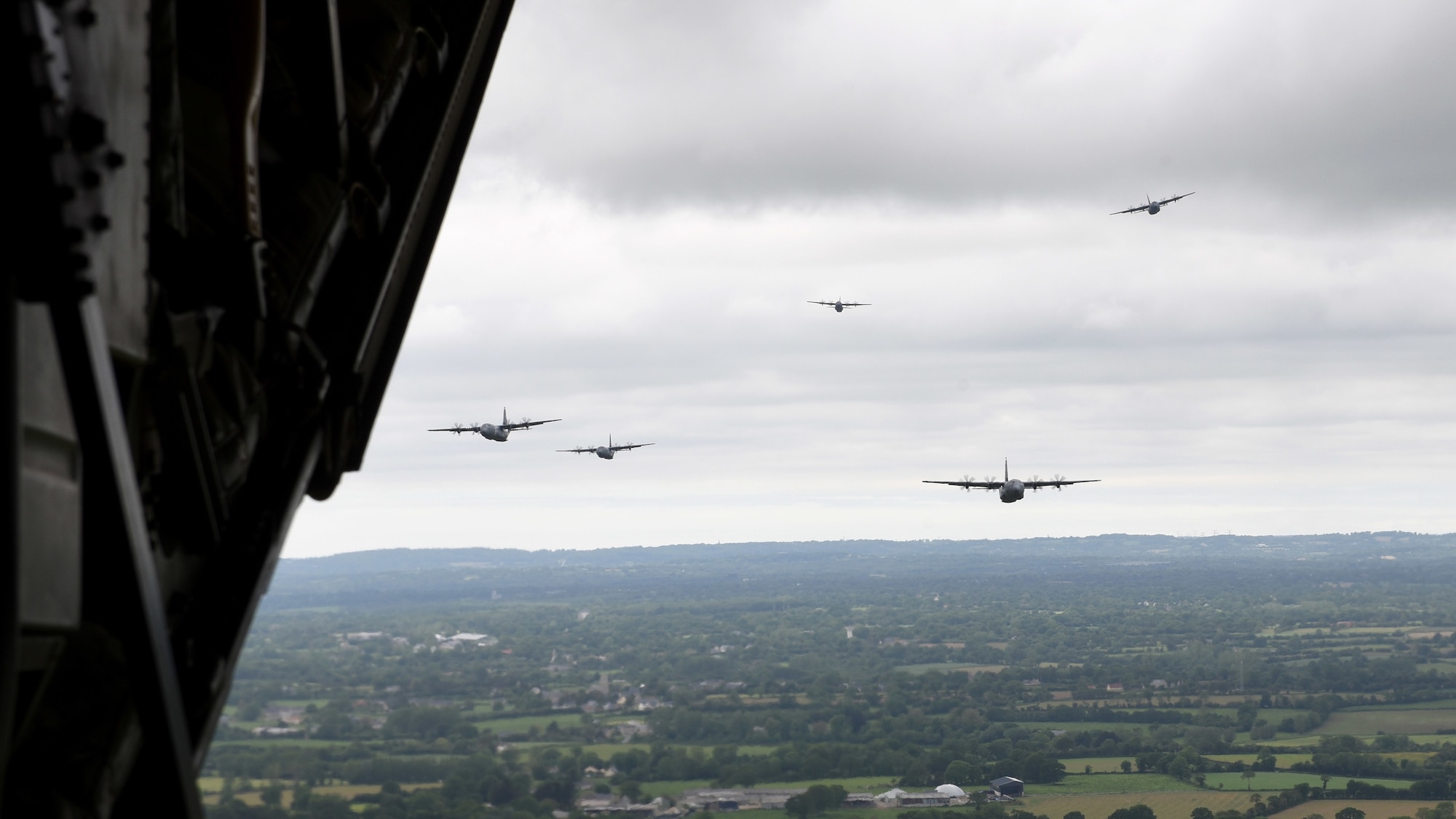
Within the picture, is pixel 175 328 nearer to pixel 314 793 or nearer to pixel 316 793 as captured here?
pixel 314 793

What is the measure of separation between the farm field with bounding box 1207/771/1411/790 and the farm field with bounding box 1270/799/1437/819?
221 cm

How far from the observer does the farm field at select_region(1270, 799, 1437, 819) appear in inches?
2731

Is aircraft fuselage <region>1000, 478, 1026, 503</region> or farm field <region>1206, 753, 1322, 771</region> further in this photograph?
farm field <region>1206, 753, 1322, 771</region>

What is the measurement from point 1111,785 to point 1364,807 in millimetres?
13946

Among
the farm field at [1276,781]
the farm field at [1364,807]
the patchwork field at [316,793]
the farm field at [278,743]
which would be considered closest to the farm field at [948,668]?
the farm field at [1276,781]

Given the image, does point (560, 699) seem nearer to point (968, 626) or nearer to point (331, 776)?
point (331, 776)

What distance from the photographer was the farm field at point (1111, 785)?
7581 centimetres

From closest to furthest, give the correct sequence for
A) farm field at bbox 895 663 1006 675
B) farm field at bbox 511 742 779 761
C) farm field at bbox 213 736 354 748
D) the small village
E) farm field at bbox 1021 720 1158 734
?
1. farm field at bbox 213 736 354 748
2. farm field at bbox 511 742 779 761
3. the small village
4. farm field at bbox 1021 720 1158 734
5. farm field at bbox 895 663 1006 675

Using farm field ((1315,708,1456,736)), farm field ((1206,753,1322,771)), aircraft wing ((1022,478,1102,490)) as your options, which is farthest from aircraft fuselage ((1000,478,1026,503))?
farm field ((1315,708,1456,736))

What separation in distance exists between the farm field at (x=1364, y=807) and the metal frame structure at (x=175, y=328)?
73.0m

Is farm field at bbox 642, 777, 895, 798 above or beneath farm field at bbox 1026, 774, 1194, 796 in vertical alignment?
above

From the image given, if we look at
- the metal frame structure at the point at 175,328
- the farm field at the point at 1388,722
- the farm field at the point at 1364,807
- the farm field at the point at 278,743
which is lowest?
the farm field at the point at 1364,807

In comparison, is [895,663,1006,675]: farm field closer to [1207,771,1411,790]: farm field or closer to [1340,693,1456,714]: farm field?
[1340,693,1456,714]: farm field

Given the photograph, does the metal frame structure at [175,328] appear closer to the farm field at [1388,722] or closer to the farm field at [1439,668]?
the farm field at [1388,722]
